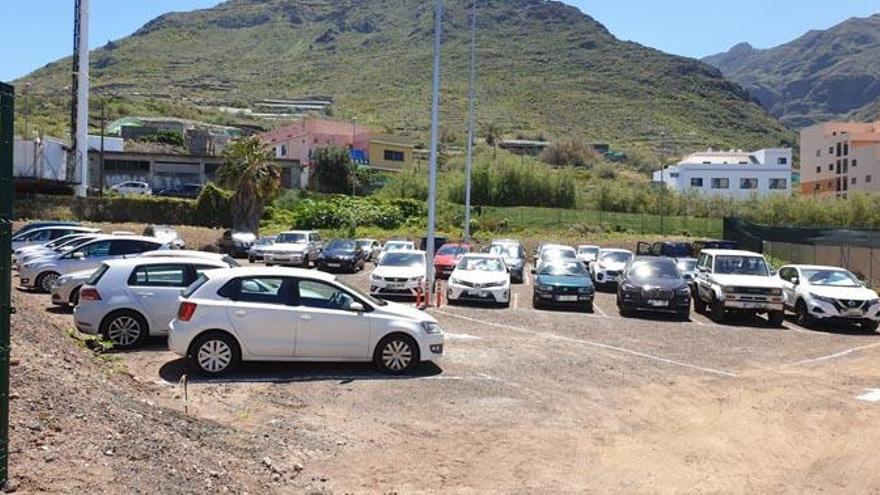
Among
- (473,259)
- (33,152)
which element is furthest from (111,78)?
(473,259)

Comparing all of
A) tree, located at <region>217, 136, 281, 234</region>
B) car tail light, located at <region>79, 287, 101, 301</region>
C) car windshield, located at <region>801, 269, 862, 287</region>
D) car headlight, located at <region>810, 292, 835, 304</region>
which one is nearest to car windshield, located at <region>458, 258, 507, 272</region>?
car headlight, located at <region>810, 292, 835, 304</region>

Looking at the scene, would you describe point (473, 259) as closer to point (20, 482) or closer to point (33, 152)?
point (20, 482)

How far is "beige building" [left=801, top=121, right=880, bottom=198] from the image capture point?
89.0 meters

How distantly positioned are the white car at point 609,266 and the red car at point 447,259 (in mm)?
4899

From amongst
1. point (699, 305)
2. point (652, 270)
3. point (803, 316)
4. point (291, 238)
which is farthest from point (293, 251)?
point (803, 316)

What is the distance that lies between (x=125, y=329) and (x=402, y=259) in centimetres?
1210

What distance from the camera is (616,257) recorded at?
29859 millimetres

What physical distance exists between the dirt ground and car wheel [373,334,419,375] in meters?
0.26

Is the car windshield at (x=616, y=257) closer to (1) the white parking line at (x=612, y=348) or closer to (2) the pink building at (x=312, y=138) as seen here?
(1) the white parking line at (x=612, y=348)

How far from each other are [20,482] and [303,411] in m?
4.21

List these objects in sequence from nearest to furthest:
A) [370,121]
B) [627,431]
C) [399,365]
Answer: [627,431] → [399,365] → [370,121]

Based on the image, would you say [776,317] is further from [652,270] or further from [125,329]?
[125,329]

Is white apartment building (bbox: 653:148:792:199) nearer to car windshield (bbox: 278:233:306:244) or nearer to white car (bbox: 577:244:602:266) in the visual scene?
white car (bbox: 577:244:602:266)

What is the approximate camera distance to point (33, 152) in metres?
52.1
